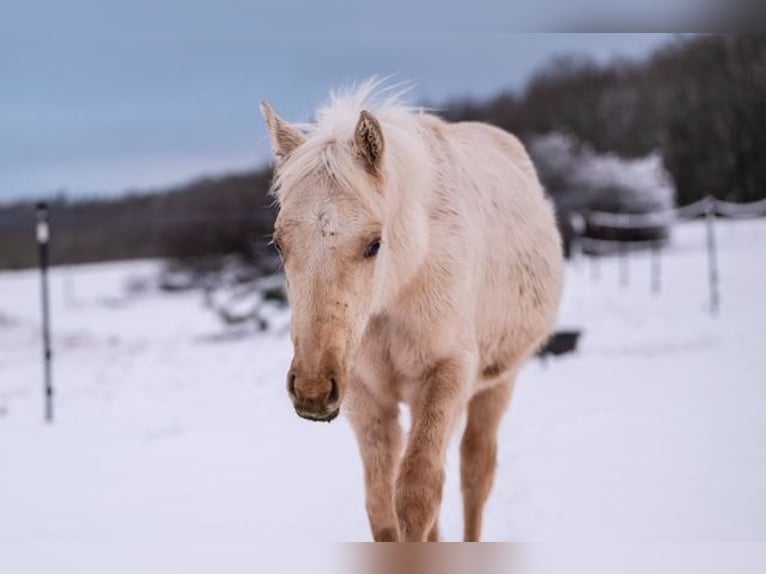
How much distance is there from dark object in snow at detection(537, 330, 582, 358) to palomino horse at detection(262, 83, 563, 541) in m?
3.25

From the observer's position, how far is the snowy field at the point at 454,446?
9.18 ft

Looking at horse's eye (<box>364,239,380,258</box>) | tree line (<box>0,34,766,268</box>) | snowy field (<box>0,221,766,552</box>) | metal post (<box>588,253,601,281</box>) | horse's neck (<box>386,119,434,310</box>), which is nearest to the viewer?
horse's eye (<box>364,239,380,258</box>)

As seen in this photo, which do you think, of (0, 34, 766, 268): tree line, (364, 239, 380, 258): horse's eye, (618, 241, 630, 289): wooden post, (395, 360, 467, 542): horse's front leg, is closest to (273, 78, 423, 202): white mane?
(364, 239, 380, 258): horse's eye

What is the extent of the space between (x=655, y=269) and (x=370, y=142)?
5035mm

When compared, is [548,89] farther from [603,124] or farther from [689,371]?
[689,371]

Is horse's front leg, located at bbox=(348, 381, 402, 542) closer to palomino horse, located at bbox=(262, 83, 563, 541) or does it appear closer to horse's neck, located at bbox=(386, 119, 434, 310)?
palomino horse, located at bbox=(262, 83, 563, 541)

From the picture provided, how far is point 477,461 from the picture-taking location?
7.97 feet

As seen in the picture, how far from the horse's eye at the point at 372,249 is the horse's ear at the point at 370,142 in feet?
0.54

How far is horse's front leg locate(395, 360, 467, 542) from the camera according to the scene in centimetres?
182

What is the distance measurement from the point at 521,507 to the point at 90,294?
5.57 m


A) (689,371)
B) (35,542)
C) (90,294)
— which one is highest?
(90,294)

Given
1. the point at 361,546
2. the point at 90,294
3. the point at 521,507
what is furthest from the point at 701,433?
the point at 90,294

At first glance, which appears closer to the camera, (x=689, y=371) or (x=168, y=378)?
(x=689, y=371)

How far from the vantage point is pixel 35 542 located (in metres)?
2.79
